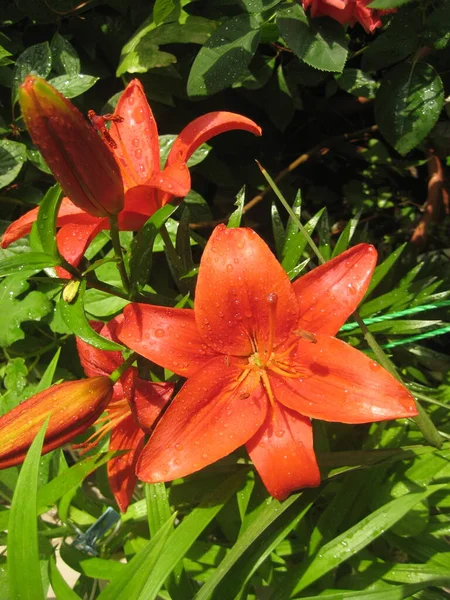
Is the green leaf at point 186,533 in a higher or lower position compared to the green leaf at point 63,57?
lower

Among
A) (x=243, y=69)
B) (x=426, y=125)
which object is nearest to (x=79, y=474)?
(x=243, y=69)

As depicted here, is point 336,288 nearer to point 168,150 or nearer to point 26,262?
point 26,262

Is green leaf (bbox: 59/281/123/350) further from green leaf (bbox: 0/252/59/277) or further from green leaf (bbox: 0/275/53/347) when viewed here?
green leaf (bbox: 0/275/53/347)

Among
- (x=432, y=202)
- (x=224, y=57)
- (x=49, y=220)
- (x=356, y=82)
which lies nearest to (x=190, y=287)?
(x=49, y=220)

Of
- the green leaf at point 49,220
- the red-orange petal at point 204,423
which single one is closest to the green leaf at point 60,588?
the red-orange petal at point 204,423

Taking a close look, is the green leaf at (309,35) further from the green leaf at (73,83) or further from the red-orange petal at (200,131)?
the green leaf at (73,83)

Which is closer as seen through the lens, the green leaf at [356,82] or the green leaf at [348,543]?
the green leaf at [348,543]

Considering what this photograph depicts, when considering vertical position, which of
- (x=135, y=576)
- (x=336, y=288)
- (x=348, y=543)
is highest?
(x=336, y=288)
